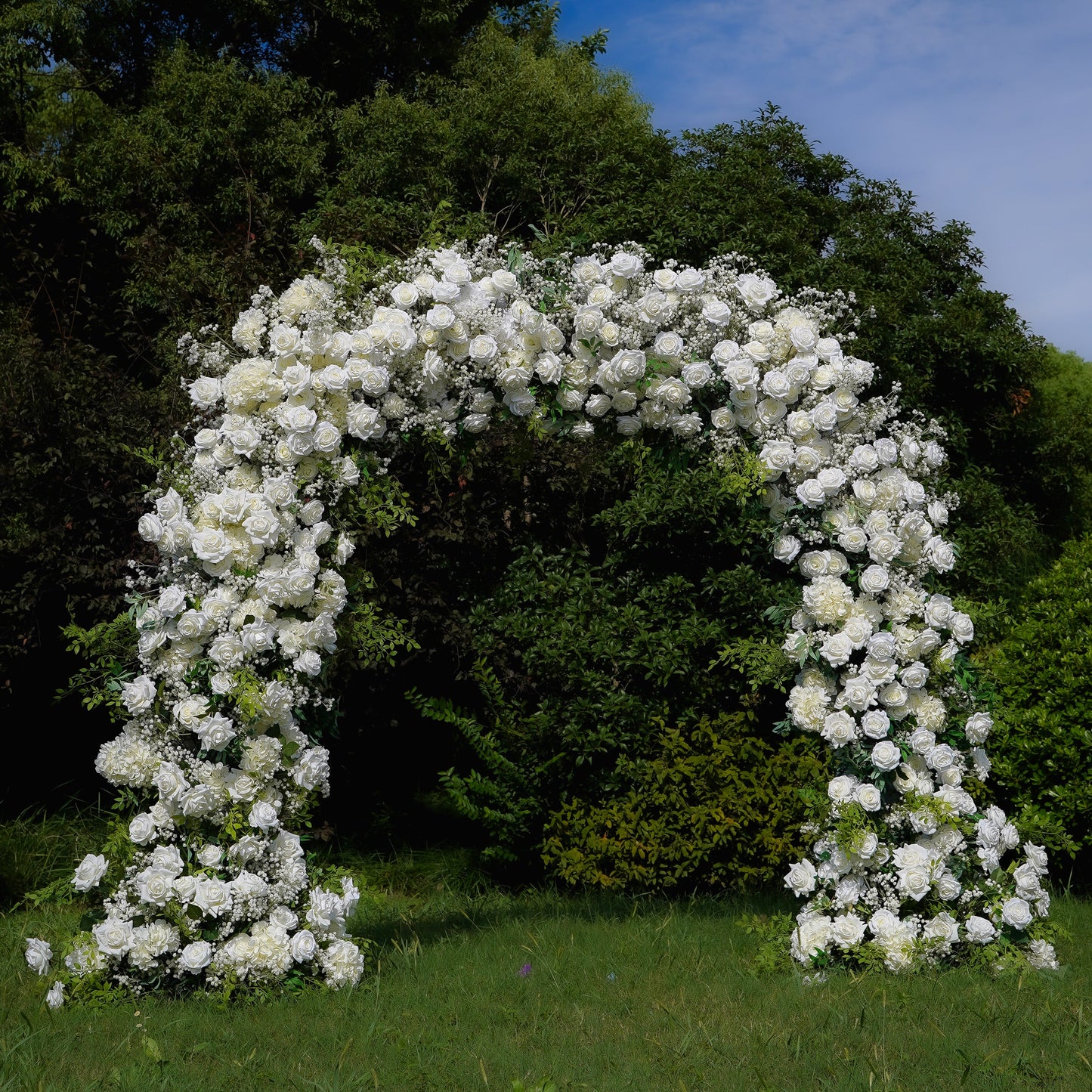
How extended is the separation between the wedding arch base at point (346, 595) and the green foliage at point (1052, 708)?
1825mm

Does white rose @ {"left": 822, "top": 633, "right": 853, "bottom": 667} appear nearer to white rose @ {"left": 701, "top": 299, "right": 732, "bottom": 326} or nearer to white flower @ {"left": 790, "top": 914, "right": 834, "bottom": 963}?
white flower @ {"left": 790, "top": 914, "right": 834, "bottom": 963}

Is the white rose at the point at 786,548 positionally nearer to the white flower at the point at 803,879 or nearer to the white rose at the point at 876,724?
the white rose at the point at 876,724

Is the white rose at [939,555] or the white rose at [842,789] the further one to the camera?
the white rose at [939,555]

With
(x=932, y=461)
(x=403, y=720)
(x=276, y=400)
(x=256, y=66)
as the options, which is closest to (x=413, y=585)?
(x=403, y=720)

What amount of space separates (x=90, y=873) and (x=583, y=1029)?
1922mm

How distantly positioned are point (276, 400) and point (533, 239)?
6.02 m

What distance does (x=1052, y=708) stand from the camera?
21.4 ft

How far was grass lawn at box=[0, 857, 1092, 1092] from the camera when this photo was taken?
11.2 ft

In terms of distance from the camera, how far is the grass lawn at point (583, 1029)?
3.41 meters

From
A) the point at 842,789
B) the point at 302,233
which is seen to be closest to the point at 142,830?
the point at 842,789

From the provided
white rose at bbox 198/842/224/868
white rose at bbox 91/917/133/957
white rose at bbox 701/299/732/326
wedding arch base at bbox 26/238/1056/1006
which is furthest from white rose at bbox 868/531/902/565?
white rose at bbox 91/917/133/957

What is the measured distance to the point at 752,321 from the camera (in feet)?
15.9

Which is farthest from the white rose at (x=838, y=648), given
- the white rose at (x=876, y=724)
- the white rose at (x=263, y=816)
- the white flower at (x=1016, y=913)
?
the white rose at (x=263, y=816)

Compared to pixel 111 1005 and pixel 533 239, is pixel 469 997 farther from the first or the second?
pixel 533 239
